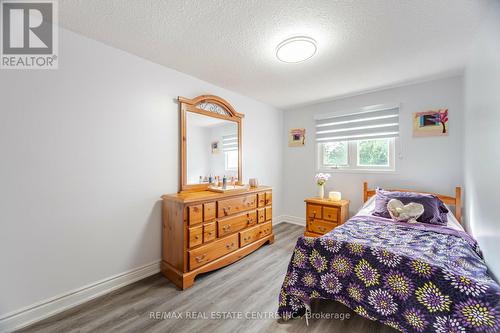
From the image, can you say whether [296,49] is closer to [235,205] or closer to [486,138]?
[486,138]

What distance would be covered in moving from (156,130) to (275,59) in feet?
5.20

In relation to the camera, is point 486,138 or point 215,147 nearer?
point 486,138

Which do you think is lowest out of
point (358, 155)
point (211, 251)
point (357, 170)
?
point (211, 251)

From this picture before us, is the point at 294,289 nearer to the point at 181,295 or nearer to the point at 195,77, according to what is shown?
the point at 181,295

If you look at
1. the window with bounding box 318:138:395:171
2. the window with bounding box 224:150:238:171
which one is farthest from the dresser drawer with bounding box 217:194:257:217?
the window with bounding box 318:138:395:171

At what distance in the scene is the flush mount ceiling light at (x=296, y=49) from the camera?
1856 millimetres

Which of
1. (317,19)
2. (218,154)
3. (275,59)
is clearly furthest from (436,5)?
(218,154)

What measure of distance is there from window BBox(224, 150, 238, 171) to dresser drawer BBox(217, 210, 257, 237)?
80cm

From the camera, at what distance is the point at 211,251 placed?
2.34m

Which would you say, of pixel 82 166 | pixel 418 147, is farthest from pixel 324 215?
pixel 82 166

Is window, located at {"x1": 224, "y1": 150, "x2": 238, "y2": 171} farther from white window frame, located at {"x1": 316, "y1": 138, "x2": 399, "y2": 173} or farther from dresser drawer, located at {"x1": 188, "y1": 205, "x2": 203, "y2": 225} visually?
white window frame, located at {"x1": 316, "y1": 138, "x2": 399, "y2": 173}

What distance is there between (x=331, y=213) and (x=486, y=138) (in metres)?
1.98

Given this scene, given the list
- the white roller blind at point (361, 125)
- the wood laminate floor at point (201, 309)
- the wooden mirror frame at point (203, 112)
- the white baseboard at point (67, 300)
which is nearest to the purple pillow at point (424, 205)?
the white roller blind at point (361, 125)

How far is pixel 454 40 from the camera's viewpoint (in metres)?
1.90
